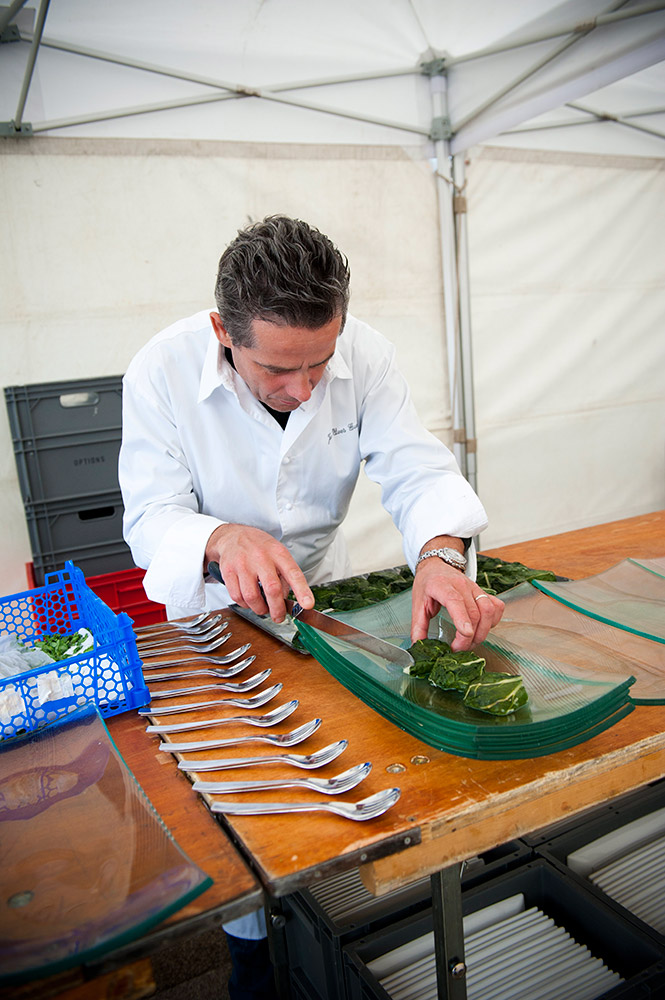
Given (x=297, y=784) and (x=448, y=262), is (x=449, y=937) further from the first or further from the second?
(x=448, y=262)

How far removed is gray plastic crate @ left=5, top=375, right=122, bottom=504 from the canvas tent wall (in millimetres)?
228

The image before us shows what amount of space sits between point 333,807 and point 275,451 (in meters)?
1.23

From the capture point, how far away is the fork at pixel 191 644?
162cm

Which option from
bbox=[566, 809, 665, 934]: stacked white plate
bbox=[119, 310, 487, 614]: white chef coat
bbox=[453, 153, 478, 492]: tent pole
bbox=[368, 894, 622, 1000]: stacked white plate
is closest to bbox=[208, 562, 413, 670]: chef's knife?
bbox=[119, 310, 487, 614]: white chef coat

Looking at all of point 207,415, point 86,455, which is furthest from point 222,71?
point 207,415

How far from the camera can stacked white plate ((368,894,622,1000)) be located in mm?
1436

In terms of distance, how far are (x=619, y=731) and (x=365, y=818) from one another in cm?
50

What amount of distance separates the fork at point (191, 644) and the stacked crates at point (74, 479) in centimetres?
172

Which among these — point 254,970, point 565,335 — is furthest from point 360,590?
point 565,335

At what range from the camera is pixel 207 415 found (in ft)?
6.53

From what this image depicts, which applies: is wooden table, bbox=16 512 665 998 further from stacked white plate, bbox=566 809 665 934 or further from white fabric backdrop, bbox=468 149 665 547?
white fabric backdrop, bbox=468 149 665 547

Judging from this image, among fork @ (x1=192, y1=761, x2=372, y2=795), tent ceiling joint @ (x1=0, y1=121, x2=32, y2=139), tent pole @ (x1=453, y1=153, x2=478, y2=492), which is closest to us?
fork @ (x1=192, y1=761, x2=372, y2=795)

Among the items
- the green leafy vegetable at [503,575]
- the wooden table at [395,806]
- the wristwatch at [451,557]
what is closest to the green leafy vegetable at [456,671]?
the wooden table at [395,806]

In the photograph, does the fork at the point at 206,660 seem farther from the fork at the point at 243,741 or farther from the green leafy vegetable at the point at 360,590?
the fork at the point at 243,741
